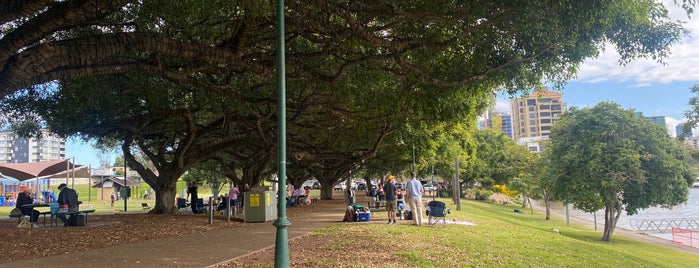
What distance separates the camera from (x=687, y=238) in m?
30.3

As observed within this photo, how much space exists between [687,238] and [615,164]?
361 inches

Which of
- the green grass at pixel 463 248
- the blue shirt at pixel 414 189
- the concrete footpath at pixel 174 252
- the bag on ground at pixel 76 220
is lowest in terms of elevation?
the green grass at pixel 463 248

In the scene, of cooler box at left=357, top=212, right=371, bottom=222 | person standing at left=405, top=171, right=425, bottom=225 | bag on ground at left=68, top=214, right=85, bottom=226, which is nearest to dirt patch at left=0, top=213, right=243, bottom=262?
bag on ground at left=68, top=214, right=85, bottom=226

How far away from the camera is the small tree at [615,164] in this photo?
25.9 m

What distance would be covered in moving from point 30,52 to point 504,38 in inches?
354

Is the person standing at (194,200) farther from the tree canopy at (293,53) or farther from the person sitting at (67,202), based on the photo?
the person sitting at (67,202)

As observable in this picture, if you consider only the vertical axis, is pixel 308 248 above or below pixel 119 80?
below

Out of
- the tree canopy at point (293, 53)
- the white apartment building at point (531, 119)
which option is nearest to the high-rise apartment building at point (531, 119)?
the white apartment building at point (531, 119)

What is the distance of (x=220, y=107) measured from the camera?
17.2 m

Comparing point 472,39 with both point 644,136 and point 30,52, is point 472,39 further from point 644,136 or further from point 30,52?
point 644,136

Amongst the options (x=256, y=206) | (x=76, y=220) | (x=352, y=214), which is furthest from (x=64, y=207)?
(x=352, y=214)

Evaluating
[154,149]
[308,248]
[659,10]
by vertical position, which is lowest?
[308,248]

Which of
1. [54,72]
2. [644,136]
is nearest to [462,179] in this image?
[644,136]

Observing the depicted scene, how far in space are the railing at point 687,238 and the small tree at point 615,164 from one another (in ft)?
16.7
